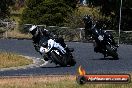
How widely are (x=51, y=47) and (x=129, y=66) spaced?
10.4 feet

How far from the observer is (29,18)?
5312cm

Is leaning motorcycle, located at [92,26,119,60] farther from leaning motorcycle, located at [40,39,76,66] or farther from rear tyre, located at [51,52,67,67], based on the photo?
rear tyre, located at [51,52,67,67]

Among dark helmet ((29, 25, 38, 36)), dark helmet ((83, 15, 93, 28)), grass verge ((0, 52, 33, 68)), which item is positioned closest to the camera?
dark helmet ((29, 25, 38, 36))

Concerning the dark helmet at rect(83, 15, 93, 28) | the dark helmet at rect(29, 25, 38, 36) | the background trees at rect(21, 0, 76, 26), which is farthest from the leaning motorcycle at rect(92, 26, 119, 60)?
the background trees at rect(21, 0, 76, 26)

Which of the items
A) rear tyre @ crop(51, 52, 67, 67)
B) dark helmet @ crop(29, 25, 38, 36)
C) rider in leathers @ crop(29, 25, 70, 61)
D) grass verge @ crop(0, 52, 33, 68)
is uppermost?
dark helmet @ crop(29, 25, 38, 36)

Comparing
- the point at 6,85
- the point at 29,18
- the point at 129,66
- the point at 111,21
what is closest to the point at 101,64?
the point at 129,66

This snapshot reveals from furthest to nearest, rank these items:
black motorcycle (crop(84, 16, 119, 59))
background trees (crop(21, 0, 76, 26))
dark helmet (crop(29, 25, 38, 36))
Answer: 1. background trees (crop(21, 0, 76, 26))
2. black motorcycle (crop(84, 16, 119, 59))
3. dark helmet (crop(29, 25, 38, 36))

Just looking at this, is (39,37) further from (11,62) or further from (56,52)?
(11,62)

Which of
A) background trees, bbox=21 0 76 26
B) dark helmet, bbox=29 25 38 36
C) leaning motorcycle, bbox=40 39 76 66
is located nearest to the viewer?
dark helmet, bbox=29 25 38 36

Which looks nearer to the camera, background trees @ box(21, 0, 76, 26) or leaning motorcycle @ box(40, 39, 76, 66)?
leaning motorcycle @ box(40, 39, 76, 66)

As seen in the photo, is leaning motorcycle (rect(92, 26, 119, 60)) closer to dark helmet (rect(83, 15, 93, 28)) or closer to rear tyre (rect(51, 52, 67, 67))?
dark helmet (rect(83, 15, 93, 28))

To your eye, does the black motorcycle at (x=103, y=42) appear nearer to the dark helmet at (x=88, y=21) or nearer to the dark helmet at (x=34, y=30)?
the dark helmet at (x=88, y=21)

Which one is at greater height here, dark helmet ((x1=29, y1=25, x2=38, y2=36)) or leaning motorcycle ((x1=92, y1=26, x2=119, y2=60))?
dark helmet ((x1=29, y1=25, x2=38, y2=36))

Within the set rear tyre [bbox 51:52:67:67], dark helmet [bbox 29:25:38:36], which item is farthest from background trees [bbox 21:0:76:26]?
dark helmet [bbox 29:25:38:36]
